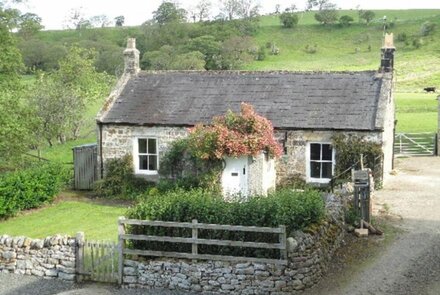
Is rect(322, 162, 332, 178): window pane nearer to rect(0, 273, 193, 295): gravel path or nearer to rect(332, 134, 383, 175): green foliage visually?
rect(332, 134, 383, 175): green foliage

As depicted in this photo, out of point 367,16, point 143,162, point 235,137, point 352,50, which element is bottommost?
point 143,162

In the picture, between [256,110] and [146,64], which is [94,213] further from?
[146,64]

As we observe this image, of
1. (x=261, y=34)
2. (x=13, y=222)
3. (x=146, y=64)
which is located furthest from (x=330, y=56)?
(x=13, y=222)

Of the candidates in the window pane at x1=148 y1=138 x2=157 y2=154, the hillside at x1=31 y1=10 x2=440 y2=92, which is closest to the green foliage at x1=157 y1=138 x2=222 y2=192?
the window pane at x1=148 y1=138 x2=157 y2=154

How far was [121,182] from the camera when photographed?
2595cm

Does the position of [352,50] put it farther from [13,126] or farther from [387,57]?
[13,126]

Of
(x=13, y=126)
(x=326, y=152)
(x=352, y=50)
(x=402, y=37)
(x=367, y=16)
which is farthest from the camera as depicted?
(x=367, y=16)

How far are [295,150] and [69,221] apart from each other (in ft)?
30.6

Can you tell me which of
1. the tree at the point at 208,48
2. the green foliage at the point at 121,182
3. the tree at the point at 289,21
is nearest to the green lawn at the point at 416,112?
the green foliage at the point at 121,182

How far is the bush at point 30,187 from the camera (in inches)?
878

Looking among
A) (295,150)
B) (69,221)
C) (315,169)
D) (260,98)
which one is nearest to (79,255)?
(69,221)

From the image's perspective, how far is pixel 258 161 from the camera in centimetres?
2320

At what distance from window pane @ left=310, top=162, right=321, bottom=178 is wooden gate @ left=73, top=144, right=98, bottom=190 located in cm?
1004

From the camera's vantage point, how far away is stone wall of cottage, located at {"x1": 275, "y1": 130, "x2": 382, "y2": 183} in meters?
23.9
